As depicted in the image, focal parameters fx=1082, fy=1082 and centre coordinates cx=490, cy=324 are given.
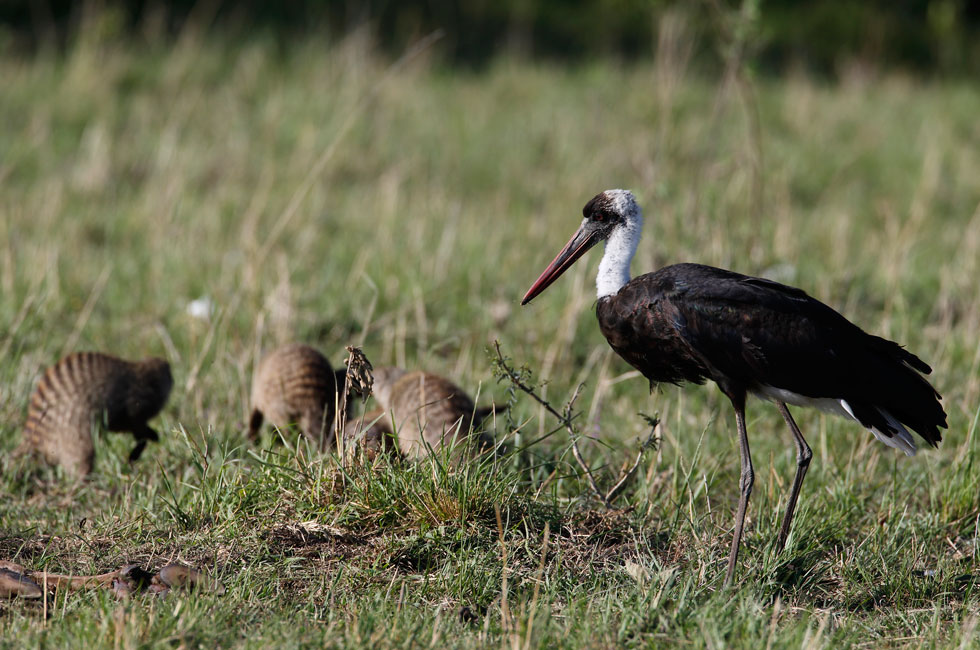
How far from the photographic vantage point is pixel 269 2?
1275cm

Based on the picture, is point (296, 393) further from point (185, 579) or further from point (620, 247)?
point (620, 247)

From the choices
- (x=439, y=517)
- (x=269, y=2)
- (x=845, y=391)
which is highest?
(x=269, y=2)

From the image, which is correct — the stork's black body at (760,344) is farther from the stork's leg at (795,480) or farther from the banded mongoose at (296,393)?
the banded mongoose at (296,393)

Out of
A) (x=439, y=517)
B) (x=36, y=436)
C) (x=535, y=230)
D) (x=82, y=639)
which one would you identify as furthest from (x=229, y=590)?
(x=535, y=230)

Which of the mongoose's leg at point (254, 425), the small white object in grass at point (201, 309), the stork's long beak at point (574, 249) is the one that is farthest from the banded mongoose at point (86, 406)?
the stork's long beak at point (574, 249)

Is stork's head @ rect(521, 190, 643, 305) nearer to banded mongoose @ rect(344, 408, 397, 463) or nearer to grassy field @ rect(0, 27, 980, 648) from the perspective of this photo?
grassy field @ rect(0, 27, 980, 648)

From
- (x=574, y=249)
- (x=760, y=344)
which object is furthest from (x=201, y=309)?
(x=760, y=344)

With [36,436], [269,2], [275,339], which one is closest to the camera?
[36,436]

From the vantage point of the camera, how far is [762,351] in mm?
3684

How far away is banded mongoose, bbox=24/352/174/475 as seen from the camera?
4.41 m

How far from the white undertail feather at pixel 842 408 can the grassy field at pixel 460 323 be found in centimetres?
35

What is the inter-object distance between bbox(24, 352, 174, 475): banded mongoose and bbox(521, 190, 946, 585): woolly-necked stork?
2021mm

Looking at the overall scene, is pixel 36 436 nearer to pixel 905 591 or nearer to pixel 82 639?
pixel 82 639

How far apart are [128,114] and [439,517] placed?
6853 mm
